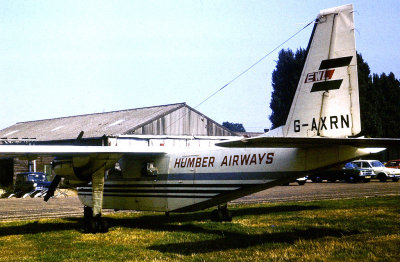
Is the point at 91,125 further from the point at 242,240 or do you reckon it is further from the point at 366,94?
the point at 366,94

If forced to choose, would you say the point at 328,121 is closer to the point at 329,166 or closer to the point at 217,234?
the point at 329,166

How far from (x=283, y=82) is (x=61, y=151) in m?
68.5

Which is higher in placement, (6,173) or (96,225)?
(6,173)

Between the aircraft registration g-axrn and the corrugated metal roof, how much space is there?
69.7 feet

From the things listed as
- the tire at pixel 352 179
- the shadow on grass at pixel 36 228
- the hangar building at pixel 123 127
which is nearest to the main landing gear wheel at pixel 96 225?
the shadow on grass at pixel 36 228

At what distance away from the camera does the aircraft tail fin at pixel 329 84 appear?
11492 mm

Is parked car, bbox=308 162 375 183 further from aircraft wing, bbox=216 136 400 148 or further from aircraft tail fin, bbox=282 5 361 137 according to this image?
aircraft wing, bbox=216 136 400 148

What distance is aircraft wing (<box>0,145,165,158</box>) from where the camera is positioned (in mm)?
13930

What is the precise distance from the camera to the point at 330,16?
1197 cm

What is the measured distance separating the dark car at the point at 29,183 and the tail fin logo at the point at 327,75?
30.1m

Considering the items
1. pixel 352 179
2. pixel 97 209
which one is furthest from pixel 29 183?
pixel 352 179

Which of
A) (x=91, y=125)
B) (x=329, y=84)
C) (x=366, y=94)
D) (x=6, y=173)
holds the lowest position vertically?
(x=6, y=173)

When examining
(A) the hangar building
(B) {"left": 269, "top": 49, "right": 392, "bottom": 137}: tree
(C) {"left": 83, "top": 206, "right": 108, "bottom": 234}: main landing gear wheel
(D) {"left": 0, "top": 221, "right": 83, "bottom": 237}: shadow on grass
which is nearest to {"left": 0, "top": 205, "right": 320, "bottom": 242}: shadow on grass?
(D) {"left": 0, "top": 221, "right": 83, "bottom": 237}: shadow on grass

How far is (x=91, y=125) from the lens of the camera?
45406 millimetres
